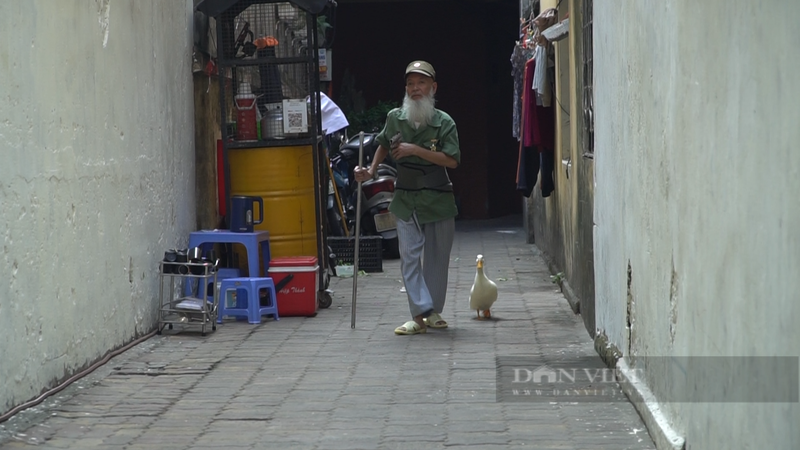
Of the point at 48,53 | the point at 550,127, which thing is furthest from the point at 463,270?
the point at 48,53

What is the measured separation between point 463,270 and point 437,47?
9.03 metres

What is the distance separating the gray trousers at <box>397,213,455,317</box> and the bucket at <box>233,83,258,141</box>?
2.42 meters

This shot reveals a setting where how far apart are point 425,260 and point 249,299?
1.59 metres

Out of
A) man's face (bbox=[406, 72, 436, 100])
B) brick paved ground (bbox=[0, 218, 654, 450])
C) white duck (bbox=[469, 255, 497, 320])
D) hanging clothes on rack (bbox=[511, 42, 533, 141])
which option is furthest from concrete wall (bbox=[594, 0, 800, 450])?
hanging clothes on rack (bbox=[511, 42, 533, 141])

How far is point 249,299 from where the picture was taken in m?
9.23

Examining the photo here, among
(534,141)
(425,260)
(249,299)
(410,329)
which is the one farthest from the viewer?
(534,141)

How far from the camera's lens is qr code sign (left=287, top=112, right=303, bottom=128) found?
33.7ft

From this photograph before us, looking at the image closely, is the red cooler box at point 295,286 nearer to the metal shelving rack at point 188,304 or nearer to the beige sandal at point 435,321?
the metal shelving rack at point 188,304

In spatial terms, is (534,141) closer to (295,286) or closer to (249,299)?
(295,286)

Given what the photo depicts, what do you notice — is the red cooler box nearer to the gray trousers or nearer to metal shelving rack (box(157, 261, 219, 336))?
metal shelving rack (box(157, 261, 219, 336))

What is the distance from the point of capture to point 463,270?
13.3 metres

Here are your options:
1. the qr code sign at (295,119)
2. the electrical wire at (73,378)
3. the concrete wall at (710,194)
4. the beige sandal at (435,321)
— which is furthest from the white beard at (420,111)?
the electrical wire at (73,378)

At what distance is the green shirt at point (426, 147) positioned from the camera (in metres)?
8.59

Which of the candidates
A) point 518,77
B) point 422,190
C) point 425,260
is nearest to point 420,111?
point 422,190
